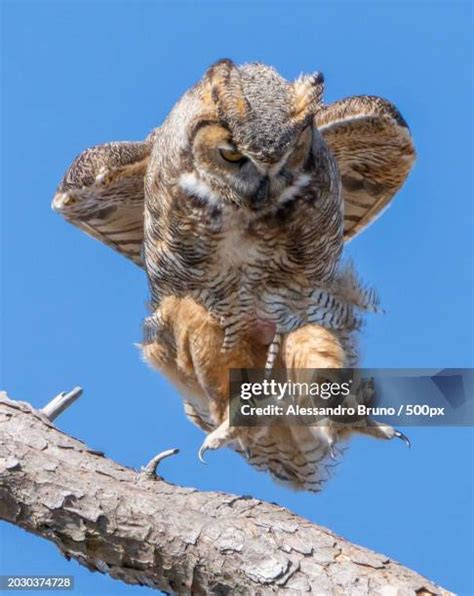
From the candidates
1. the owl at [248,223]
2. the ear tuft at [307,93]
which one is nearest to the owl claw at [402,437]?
the owl at [248,223]

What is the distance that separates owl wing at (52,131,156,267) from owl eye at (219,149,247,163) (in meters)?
1.14

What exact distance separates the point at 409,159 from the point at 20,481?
9.65ft

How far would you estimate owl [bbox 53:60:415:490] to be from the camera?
4.93 m

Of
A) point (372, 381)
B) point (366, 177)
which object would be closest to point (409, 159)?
point (366, 177)

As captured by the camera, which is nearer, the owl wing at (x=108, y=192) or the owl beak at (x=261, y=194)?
the owl beak at (x=261, y=194)

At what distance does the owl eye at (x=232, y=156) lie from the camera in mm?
4875

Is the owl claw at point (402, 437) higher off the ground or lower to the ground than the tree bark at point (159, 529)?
higher

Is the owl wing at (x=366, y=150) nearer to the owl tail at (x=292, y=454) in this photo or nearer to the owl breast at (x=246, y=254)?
the owl breast at (x=246, y=254)

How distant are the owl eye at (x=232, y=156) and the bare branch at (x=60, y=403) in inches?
45.1

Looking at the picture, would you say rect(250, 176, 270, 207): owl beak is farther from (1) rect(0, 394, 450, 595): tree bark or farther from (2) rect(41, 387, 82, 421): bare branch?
(1) rect(0, 394, 450, 595): tree bark

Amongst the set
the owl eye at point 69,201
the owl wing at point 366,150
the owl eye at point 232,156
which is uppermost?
the owl wing at point 366,150

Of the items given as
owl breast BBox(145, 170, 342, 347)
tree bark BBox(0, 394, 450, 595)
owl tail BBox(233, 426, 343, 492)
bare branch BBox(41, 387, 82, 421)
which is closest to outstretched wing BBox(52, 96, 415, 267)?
owl breast BBox(145, 170, 342, 347)

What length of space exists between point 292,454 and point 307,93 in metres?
2.00

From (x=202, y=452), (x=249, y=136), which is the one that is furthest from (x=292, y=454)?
(x=249, y=136)
